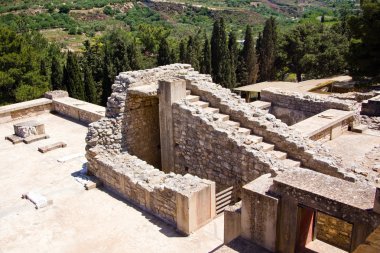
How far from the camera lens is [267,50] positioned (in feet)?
125

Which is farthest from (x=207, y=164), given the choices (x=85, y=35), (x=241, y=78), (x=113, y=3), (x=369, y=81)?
(x=113, y=3)

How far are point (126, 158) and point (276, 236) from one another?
21.1 feet

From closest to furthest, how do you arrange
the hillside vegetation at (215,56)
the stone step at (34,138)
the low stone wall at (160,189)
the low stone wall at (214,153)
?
the low stone wall at (160,189) < the low stone wall at (214,153) < the stone step at (34,138) < the hillside vegetation at (215,56)

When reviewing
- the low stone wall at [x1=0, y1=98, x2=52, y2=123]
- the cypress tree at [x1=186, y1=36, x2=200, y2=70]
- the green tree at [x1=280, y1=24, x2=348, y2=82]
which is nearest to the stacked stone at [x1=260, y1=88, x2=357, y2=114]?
the low stone wall at [x1=0, y1=98, x2=52, y2=123]

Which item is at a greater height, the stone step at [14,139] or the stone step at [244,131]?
the stone step at [244,131]

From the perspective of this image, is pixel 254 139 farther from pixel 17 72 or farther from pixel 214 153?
pixel 17 72

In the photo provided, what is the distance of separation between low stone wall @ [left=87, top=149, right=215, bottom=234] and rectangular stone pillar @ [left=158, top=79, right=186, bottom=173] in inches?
47.3

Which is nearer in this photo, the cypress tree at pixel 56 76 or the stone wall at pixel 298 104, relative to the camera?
the stone wall at pixel 298 104

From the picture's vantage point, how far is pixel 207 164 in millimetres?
10875

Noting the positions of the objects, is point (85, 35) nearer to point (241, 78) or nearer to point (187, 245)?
point (241, 78)

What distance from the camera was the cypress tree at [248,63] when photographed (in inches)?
1449

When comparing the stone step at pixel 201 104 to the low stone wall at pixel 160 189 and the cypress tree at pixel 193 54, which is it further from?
the cypress tree at pixel 193 54

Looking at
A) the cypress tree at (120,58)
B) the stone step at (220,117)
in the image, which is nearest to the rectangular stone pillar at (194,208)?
the stone step at (220,117)

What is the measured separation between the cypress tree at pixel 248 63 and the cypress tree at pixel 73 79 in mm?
17064
